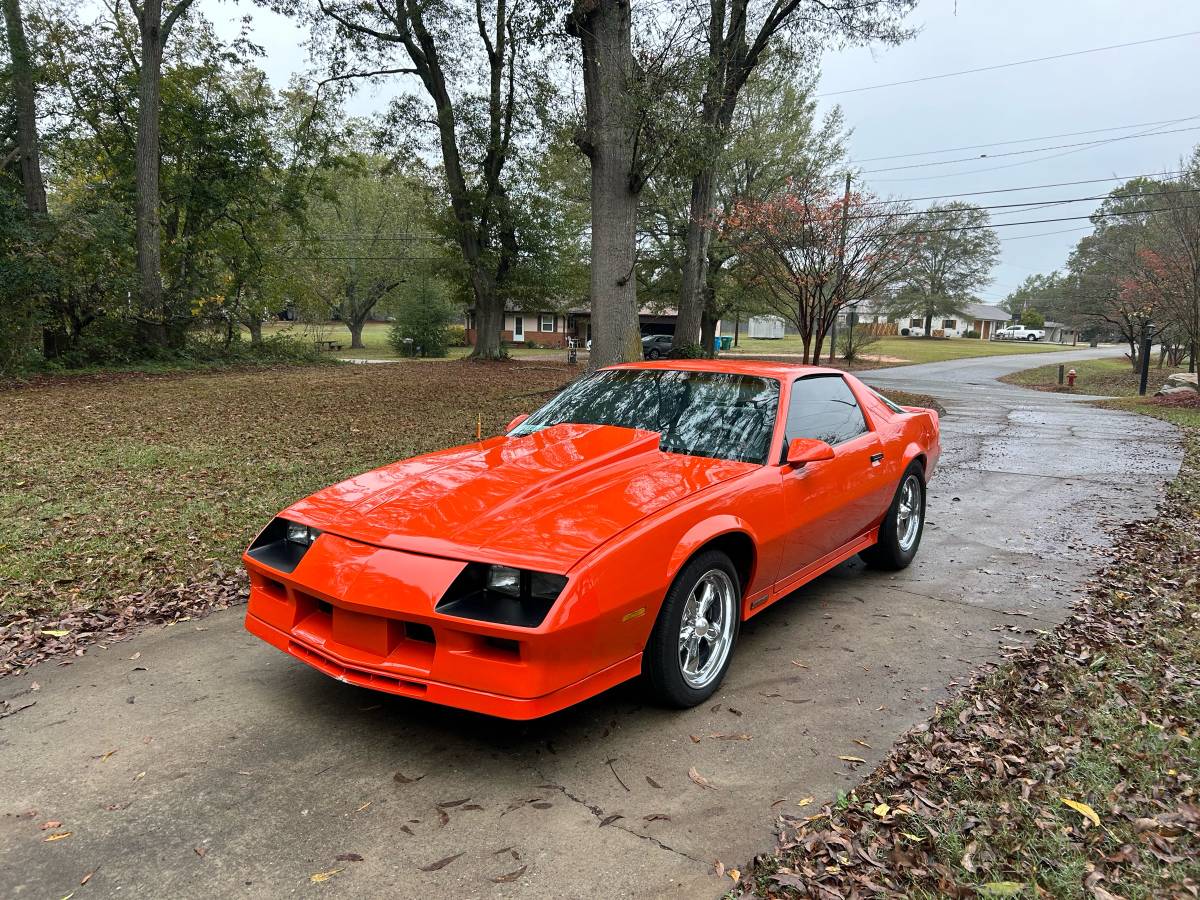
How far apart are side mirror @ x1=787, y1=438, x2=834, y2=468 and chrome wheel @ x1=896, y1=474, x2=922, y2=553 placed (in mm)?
1566

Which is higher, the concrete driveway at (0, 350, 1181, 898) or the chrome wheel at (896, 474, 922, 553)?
the chrome wheel at (896, 474, 922, 553)

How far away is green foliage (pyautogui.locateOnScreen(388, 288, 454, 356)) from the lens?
38.9 m

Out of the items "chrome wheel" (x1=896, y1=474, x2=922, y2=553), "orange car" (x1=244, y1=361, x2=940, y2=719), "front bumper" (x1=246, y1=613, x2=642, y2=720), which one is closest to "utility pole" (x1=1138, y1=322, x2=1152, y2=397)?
"chrome wheel" (x1=896, y1=474, x2=922, y2=553)

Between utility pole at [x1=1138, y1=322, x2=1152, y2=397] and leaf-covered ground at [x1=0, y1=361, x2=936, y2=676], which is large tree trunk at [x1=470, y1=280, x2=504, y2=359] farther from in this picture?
utility pole at [x1=1138, y1=322, x2=1152, y2=397]

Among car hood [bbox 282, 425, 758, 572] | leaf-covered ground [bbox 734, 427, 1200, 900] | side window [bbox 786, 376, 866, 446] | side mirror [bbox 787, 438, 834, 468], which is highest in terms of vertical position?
side window [bbox 786, 376, 866, 446]

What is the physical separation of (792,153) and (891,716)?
2708cm

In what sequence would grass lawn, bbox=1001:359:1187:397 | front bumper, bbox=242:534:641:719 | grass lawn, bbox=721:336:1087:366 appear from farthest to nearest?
grass lawn, bbox=721:336:1087:366
grass lawn, bbox=1001:359:1187:397
front bumper, bbox=242:534:641:719

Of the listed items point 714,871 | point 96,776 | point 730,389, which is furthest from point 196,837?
point 730,389

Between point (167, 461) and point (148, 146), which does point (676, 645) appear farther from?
point (148, 146)

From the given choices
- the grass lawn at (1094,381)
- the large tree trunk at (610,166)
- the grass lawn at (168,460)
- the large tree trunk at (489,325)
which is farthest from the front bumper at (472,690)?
the large tree trunk at (489,325)

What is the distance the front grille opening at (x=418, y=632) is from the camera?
8.87ft

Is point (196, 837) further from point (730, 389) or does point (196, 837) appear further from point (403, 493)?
point (730, 389)

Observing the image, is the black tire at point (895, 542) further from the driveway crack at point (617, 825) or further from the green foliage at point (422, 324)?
the green foliage at point (422, 324)

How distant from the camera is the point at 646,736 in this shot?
3000mm
